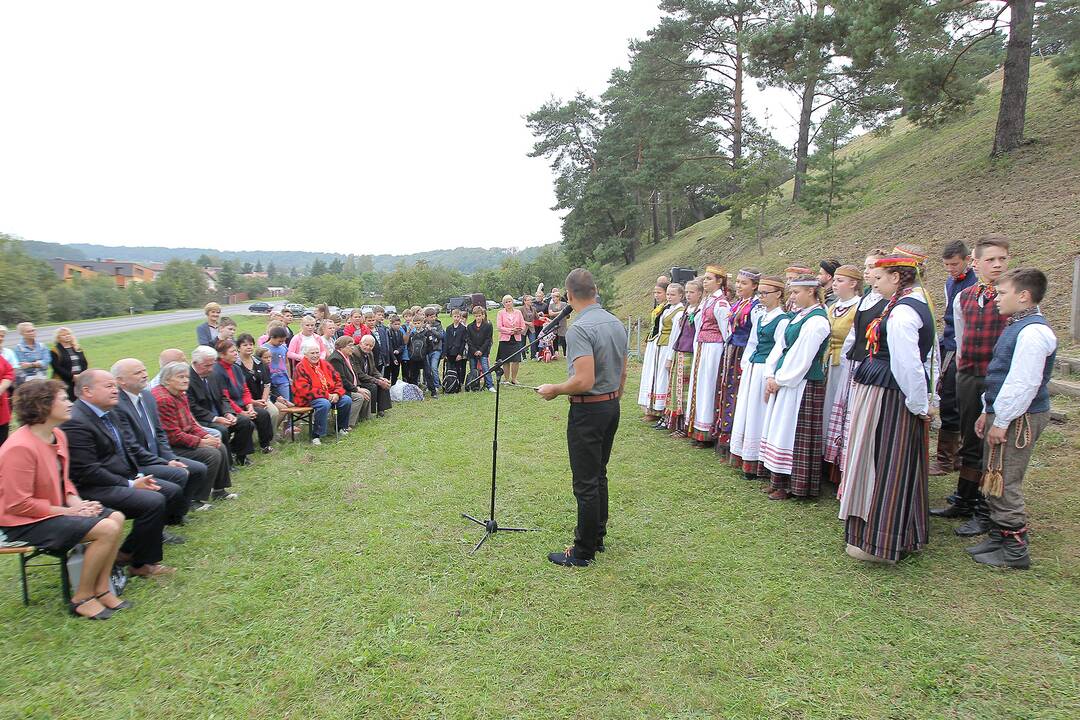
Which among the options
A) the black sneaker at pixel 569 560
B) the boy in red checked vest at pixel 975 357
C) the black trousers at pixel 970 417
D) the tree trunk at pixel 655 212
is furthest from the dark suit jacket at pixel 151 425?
the tree trunk at pixel 655 212

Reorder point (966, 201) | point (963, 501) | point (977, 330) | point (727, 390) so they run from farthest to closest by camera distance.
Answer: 1. point (966, 201)
2. point (727, 390)
3. point (963, 501)
4. point (977, 330)

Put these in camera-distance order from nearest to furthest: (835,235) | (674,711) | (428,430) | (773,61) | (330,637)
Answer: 1. (674,711)
2. (330,637)
3. (428,430)
4. (773,61)
5. (835,235)

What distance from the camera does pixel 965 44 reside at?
11172 millimetres

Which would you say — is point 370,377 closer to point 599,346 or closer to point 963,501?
point 599,346

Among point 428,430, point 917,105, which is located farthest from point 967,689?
point 917,105

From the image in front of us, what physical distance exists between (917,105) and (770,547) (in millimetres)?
11495

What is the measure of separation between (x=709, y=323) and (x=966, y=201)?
28.3 feet

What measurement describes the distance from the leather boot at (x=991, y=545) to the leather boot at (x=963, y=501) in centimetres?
58

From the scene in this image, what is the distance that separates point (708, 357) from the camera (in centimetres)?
645

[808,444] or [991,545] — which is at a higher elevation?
[808,444]

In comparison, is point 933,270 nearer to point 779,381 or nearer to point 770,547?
point 779,381

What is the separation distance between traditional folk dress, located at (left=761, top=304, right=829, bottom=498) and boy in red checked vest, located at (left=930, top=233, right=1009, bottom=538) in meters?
0.95

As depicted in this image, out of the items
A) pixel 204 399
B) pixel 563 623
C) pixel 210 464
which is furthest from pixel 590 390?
pixel 204 399

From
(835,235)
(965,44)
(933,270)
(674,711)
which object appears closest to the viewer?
(674,711)
